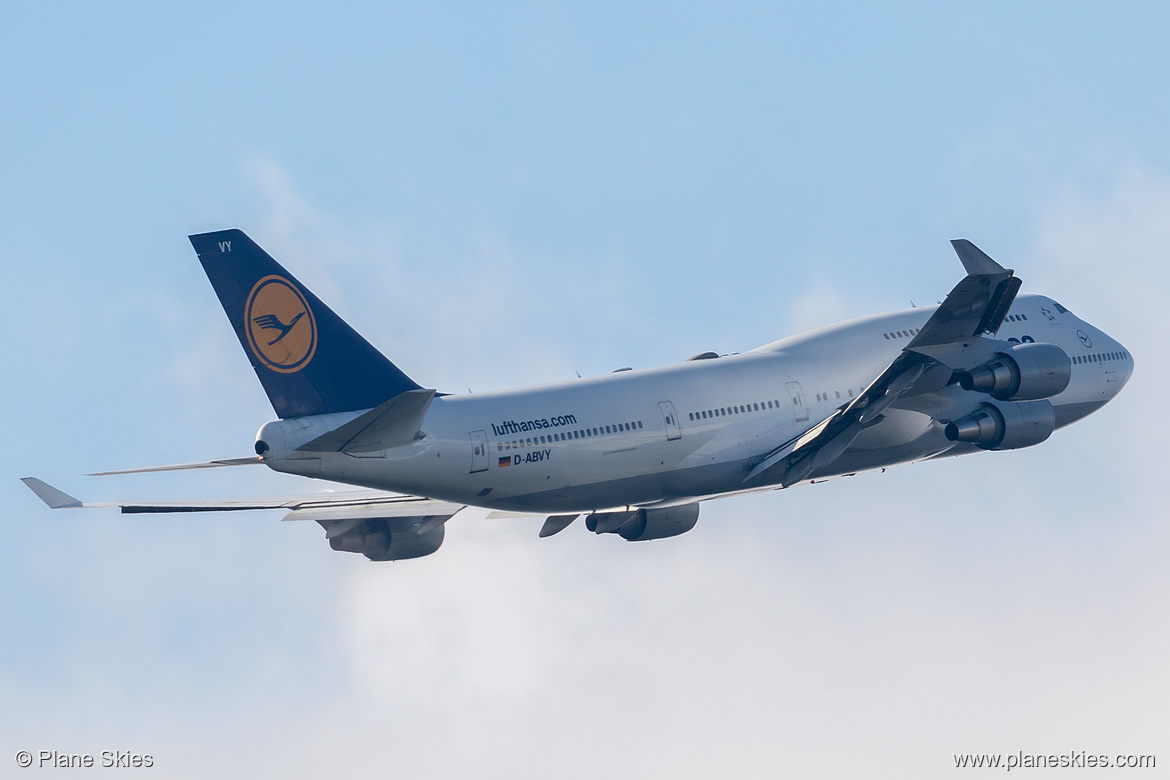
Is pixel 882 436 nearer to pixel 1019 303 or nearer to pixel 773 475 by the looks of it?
pixel 773 475

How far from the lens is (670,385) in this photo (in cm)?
4438

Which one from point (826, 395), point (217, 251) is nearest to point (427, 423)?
point (217, 251)

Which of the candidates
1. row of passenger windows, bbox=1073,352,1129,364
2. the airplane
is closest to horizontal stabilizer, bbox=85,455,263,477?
the airplane

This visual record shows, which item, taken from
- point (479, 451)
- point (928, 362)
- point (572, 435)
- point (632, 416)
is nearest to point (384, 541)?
point (479, 451)

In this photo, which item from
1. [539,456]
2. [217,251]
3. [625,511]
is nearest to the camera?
[217,251]

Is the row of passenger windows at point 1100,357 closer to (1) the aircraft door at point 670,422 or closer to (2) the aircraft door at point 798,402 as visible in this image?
(2) the aircraft door at point 798,402

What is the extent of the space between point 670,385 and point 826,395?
5.01 metres

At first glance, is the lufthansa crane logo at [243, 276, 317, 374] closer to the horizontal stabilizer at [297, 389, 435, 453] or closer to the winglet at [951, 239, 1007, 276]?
the horizontal stabilizer at [297, 389, 435, 453]

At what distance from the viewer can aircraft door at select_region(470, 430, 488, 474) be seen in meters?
40.8

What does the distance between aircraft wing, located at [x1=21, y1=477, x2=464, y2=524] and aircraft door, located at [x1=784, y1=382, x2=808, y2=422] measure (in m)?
9.16

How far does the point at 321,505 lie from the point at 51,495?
24.3ft

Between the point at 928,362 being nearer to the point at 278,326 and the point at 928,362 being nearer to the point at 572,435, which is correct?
the point at 572,435

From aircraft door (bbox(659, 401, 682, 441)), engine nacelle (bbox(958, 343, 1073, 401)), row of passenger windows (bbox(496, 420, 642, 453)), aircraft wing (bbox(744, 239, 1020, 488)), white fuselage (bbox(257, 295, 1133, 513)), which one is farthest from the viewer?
aircraft door (bbox(659, 401, 682, 441))

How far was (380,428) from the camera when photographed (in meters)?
38.9
